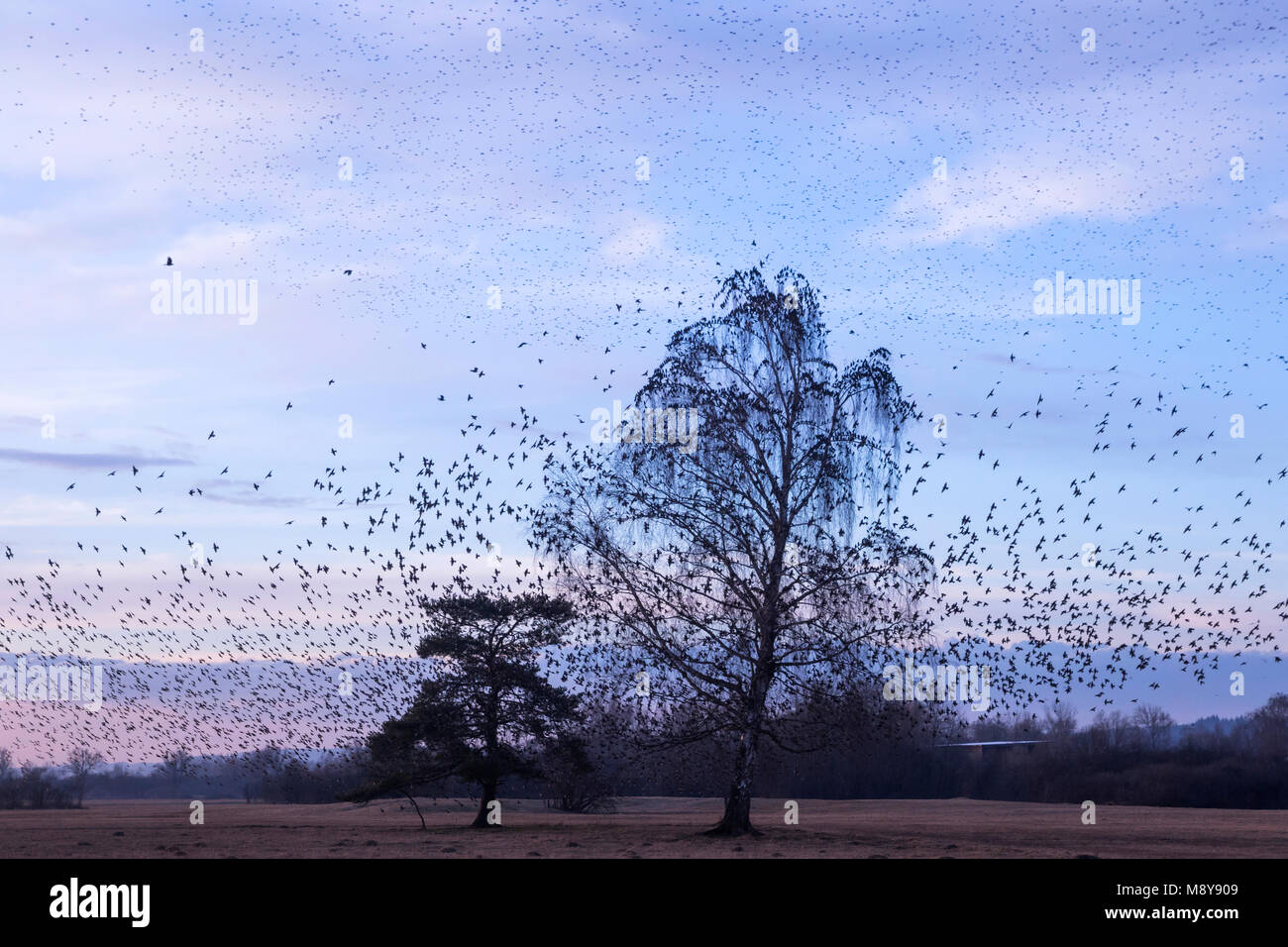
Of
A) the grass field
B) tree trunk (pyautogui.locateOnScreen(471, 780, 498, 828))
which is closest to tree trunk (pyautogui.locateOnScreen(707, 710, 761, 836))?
the grass field

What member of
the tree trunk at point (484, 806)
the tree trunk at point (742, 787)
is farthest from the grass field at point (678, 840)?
the tree trunk at point (484, 806)

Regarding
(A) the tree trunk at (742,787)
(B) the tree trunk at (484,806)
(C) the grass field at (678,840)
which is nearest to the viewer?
(C) the grass field at (678,840)

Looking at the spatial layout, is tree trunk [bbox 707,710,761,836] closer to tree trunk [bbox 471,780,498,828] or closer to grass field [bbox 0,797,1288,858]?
grass field [bbox 0,797,1288,858]

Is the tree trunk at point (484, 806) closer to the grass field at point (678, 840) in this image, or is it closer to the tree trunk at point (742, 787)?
the grass field at point (678, 840)

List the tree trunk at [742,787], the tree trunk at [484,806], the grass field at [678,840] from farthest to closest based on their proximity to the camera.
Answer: the tree trunk at [484,806] < the tree trunk at [742,787] < the grass field at [678,840]

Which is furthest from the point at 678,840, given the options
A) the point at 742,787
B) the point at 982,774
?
the point at 982,774

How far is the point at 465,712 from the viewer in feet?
161

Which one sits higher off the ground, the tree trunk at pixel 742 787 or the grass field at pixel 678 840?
the tree trunk at pixel 742 787

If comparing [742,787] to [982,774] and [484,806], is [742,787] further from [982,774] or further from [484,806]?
[982,774]

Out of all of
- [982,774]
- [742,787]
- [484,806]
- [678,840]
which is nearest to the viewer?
[678,840]

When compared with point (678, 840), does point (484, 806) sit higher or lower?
lower
